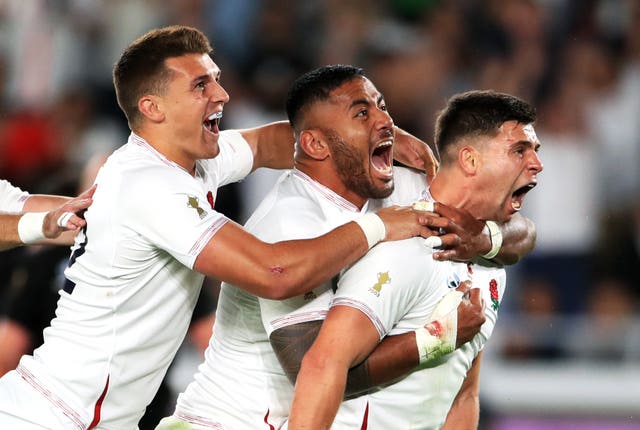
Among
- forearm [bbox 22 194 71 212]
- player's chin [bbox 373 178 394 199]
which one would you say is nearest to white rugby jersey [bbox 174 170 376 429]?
player's chin [bbox 373 178 394 199]

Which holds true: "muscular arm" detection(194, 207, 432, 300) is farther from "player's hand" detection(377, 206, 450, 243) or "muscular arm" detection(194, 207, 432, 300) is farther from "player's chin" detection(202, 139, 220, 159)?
"player's chin" detection(202, 139, 220, 159)

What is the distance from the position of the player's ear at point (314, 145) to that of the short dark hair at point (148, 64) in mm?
507

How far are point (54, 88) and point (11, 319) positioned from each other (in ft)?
11.3

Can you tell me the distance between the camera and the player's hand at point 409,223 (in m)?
4.10

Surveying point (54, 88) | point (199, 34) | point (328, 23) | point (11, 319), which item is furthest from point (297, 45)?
point (199, 34)

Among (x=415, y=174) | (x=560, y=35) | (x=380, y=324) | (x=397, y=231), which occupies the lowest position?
(x=380, y=324)

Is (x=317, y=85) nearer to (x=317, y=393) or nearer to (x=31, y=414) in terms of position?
(x=317, y=393)

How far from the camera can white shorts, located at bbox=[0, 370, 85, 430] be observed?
13.2ft

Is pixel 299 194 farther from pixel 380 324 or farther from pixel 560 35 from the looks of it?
pixel 560 35

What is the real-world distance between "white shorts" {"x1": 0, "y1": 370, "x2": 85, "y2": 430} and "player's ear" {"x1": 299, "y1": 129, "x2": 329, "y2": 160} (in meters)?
1.30

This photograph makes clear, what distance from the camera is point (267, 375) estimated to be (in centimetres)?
426

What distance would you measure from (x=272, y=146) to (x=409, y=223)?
1019 millimetres

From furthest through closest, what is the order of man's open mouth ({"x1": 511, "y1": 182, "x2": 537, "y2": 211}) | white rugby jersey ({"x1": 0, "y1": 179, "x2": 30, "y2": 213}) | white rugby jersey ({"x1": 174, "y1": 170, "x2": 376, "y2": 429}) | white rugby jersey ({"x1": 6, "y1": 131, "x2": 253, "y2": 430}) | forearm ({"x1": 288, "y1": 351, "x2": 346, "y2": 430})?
white rugby jersey ({"x1": 0, "y1": 179, "x2": 30, "y2": 213})
man's open mouth ({"x1": 511, "y1": 182, "x2": 537, "y2": 211})
white rugby jersey ({"x1": 174, "y1": 170, "x2": 376, "y2": 429})
white rugby jersey ({"x1": 6, "y1": 131, "x2": 253, "y2": 430})
forearm ({"x1": 288, "y1": 351, "x2": 346, "y2": 430})

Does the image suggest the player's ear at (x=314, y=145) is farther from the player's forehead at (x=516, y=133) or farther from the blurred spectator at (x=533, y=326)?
the blurred spectator at (x=533, y=326)
